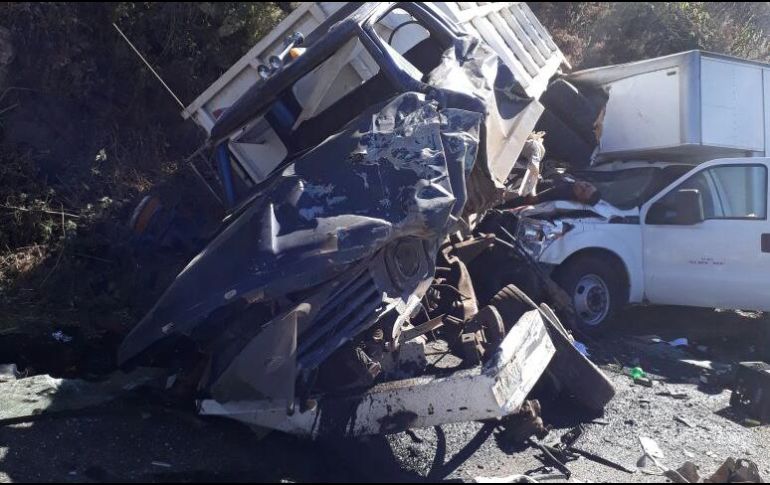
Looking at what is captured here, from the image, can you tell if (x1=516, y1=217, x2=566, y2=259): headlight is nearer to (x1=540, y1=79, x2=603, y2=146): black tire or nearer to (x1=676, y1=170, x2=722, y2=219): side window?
(x1=676, y1=170, x2=722, y2=219): side window

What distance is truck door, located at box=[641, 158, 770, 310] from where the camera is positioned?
7.41 metres

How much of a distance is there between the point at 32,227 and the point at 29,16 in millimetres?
2468

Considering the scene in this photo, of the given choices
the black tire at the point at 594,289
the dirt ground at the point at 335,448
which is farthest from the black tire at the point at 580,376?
the black tire at the point at 594,289

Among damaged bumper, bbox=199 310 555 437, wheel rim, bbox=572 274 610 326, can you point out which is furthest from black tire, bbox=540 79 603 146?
damaged bumper, bbox=199 310 555 437

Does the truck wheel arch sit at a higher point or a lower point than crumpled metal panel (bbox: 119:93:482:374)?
lower

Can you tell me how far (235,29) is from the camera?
30.5 ft

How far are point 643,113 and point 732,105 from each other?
0.98 meters

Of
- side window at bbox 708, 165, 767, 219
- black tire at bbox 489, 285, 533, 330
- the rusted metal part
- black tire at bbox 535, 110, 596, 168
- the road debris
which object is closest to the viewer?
the rusted metal part

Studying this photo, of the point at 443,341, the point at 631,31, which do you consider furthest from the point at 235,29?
the point at 631,31

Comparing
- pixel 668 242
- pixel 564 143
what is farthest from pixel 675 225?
pixel 564 143

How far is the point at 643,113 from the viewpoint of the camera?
8852 millimetres

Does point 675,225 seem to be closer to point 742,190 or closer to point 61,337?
point 742,190

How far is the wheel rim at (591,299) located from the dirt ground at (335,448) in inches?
64.8

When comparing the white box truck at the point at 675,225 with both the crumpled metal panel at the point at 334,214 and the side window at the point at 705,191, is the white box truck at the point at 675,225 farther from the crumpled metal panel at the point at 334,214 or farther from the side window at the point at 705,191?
the crumpled metal panel at the point at 334,214
